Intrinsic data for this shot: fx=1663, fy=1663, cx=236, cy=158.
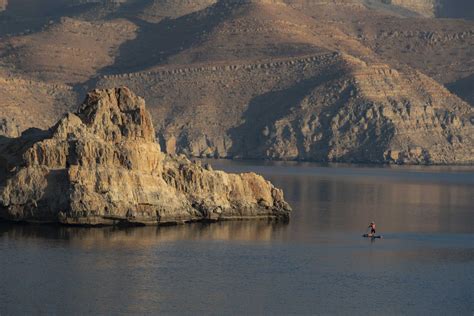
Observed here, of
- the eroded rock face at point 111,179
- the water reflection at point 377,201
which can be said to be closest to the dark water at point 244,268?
the water reflection at point 377,201

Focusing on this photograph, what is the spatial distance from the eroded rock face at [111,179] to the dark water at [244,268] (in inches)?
47.5

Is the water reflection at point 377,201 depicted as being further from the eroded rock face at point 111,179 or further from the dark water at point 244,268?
the eroded rock face at point 111,179

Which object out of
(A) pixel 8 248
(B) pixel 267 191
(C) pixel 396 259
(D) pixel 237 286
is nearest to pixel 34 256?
(A) pixel 8 248

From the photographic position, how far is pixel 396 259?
77.0 m

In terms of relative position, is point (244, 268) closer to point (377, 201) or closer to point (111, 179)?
point (111, 179)

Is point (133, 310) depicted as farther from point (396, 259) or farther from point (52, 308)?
point (396, 259)

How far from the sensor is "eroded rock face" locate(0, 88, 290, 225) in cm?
8362

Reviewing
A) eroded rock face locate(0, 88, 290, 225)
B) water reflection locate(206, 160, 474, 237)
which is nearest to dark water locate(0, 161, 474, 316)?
water reflection locate(206, 160, 474, 237)

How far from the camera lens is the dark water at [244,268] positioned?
63094mm

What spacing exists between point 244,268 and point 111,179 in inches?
554

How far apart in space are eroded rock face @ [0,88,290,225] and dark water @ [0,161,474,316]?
121 cm

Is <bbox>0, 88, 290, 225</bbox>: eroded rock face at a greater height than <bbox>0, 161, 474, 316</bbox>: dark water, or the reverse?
<bbox>0, 88, 290, 225</bbox>: eroded rock face

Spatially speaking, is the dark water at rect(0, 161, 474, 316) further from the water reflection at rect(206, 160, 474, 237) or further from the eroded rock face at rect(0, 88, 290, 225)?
the eroded rock face at rect(0, 88, 290, 225)

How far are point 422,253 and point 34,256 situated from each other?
1901cm
